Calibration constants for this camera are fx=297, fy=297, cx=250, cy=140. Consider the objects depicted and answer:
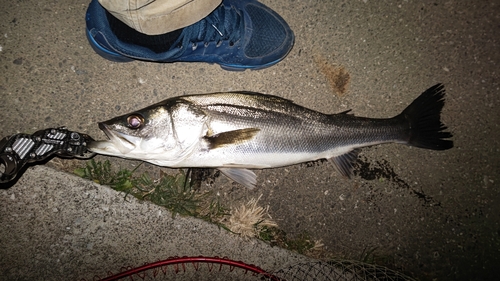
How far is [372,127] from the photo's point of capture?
118 inches

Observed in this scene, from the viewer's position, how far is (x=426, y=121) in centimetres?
322

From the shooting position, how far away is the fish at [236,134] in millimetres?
2557

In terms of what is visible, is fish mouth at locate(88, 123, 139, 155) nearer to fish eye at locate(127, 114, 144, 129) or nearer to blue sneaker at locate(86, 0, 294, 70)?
fish eye at locate(127, 114, 144, 129)

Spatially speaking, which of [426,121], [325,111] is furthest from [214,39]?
[426,121]

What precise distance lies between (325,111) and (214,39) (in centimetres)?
151

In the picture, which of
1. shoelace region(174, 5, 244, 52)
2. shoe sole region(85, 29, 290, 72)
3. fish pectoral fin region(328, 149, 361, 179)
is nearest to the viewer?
shoelace region(174, 5, 244, 52)

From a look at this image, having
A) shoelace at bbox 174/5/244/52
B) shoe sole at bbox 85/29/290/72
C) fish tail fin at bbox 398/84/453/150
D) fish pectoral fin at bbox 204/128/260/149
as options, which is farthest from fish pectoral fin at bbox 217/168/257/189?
fish tail fin at bbox 398/84/453/150

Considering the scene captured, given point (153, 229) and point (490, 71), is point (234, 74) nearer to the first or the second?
point (153, 229)

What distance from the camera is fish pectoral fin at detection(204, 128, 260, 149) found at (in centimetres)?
261

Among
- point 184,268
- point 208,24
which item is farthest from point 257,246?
point 208,24

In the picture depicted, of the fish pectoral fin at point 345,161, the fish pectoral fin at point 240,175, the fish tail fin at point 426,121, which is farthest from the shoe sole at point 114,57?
the fish tail fin at point 426,121

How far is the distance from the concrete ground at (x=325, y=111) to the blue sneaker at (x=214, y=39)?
0.25 metres

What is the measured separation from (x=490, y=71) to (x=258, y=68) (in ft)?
9.74

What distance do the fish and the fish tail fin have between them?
0.43 feet
